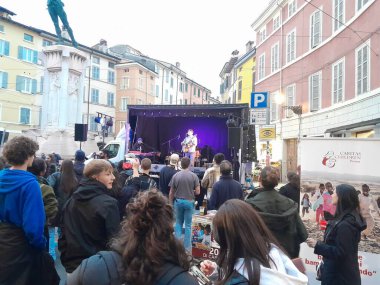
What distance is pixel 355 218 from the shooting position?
322 centimetres

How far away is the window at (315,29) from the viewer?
17.8 metres

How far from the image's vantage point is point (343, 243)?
3135 mm

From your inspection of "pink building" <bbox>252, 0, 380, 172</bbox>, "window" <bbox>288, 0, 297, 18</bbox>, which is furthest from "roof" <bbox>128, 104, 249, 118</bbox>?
"window" <bbox>288, 0, 297, 18</bbox>

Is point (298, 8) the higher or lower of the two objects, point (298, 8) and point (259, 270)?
the higher

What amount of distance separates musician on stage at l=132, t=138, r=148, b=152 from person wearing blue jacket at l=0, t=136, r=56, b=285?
37.6ft

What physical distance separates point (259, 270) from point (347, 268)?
1999 millimetres

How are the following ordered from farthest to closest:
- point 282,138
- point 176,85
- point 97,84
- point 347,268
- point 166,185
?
point 176,85 → point 97,84 → point 282,138 → point 166,185 → point 347,268

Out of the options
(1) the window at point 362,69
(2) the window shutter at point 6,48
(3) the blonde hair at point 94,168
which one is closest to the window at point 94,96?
(2) the window shutter at point 6,48

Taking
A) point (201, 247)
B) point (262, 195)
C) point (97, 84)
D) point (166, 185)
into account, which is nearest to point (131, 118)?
point (166, 185)

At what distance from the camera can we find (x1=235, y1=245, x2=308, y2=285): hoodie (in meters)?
1.65

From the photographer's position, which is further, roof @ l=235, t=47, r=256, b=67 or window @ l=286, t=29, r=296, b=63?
roof @ l=235, t=47, r=256, b=67

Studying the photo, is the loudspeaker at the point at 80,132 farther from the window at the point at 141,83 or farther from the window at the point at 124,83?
the window at the point at 141,83

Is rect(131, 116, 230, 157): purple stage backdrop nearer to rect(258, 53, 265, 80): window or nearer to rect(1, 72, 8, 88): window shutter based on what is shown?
rect(258, 53, 265, 80): window

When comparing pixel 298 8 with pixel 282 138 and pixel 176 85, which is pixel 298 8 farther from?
pixel 176 85
